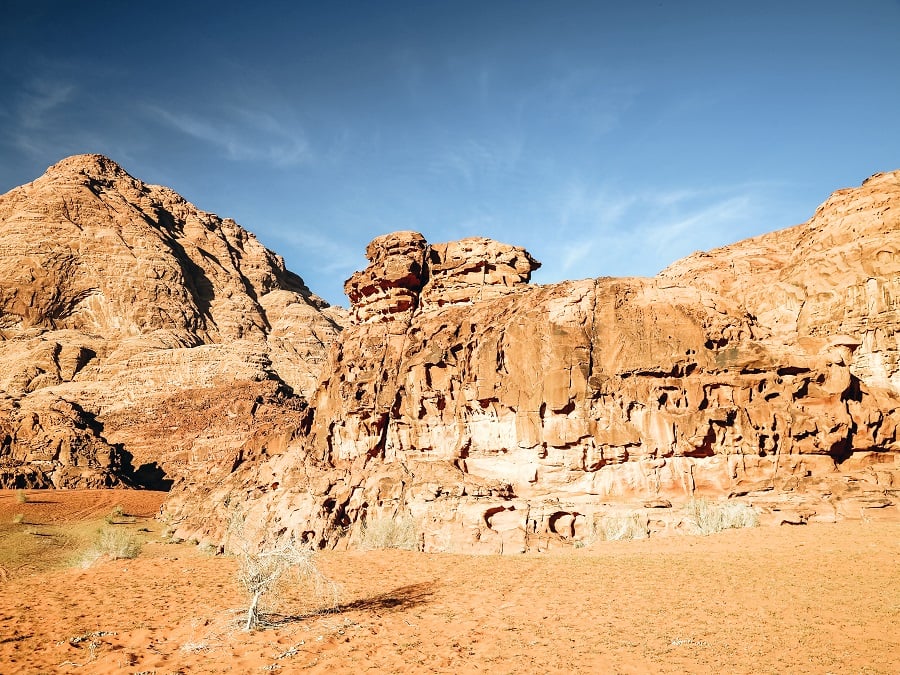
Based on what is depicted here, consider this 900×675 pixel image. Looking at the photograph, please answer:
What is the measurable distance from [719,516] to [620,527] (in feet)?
13.0

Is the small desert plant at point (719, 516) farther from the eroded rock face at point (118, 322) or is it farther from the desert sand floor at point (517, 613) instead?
the eroded rock face at point (118, 322)

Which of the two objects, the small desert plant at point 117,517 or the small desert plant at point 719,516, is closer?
the small desert plant at point 719,516

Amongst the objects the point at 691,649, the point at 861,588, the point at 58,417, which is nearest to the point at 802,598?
the point at 861,588

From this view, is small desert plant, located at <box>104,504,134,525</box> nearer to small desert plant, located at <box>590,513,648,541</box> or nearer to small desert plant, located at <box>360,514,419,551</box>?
small desert plant, located at <box>360,514,419,551</box>

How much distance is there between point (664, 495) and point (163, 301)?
99312 mm

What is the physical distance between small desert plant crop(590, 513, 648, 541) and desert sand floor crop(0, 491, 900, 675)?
4.54ft

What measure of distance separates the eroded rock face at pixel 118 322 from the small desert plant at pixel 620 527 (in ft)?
140

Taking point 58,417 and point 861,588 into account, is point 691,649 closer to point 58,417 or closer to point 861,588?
point 861,588

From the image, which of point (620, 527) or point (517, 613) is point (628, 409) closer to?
point (620, 527)

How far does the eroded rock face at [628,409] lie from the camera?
23.2 meters

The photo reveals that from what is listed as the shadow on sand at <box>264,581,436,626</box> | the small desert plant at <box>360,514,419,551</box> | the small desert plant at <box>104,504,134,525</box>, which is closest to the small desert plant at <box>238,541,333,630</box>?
the shadow on sand at <box>264,581,436,626</box>

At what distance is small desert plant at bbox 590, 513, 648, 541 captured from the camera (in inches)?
908

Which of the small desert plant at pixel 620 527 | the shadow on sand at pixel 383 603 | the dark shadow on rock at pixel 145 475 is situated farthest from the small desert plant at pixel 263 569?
the dark shadow on rock at pixel 145 475

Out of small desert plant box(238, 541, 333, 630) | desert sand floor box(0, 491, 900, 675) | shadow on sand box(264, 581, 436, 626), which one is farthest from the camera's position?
shadow on sand box(264, 581, 436, 626)
